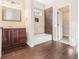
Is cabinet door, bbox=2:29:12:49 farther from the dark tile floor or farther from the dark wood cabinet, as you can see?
the dark tile floor

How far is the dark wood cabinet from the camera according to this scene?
340 centimetres

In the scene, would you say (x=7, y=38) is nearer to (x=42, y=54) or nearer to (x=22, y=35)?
(x=22, y=35)

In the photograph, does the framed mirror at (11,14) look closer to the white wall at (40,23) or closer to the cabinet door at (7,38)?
the cabinet door at (7,38)

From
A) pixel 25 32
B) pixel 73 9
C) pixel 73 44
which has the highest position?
pixel 73 9

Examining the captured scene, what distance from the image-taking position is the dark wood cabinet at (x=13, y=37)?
11.2ft

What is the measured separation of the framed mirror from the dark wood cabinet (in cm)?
71

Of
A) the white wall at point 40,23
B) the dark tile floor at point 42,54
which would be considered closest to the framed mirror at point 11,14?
the dark tile floor at point 42,54

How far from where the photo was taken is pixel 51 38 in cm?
556

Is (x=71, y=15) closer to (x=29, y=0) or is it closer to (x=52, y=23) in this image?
(x=52, y=23)

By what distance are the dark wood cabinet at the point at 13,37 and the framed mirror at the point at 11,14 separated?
71 centimetres

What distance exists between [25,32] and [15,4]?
5.13ft

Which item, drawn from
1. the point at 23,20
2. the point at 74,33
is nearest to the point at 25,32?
the point at 23,20

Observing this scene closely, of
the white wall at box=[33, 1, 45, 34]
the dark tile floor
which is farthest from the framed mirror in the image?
the white wall at box=[33, 1, 45, 34]

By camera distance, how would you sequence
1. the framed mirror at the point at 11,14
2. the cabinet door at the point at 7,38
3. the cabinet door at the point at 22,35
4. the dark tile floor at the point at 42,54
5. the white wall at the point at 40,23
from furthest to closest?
the white wall at the point at 40,23 → the cabinet door at the point at 22,35 → the framed mirror at the point at 11,14 → the cabinet door at the point at 7,38 → the dark tile floor at the point at 42,54
